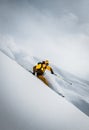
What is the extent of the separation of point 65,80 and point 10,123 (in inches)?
60.1

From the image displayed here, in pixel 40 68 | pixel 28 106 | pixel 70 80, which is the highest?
pixel 70 80

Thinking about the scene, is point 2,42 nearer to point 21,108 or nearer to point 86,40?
point 86,40

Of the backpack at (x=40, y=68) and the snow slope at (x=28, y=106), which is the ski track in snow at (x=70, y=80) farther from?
the snow slope at (x=28, y=106)

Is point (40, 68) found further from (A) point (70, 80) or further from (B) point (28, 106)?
(B) point (28, 106)

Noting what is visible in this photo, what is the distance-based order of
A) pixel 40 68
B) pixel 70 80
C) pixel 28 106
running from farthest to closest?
pixel 70 80, pixel 40 68, pixel 28 106

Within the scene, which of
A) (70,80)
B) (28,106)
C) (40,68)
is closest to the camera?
(28,106)

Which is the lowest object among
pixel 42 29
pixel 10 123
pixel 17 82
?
pixel 10 123

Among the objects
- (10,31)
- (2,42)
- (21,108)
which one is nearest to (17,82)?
(21,108)

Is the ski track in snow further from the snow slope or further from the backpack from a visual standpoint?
the snow slope

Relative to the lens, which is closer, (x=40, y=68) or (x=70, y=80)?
(x=40, y=68)

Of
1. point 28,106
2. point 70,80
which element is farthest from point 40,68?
point 28,106

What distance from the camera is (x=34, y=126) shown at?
0.93 meters

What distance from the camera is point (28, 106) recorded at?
961mm

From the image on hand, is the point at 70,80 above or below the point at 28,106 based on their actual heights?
above
